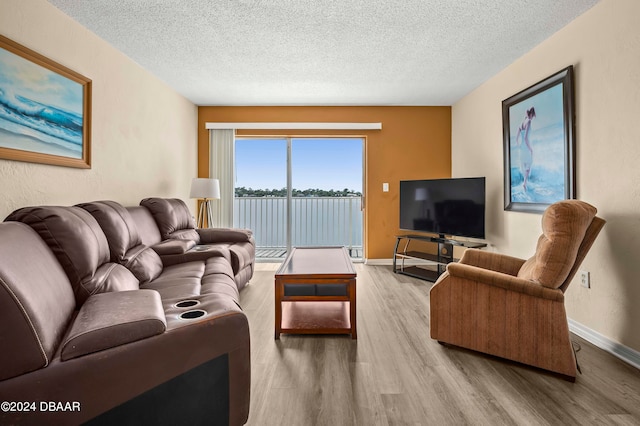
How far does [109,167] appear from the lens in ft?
10.4

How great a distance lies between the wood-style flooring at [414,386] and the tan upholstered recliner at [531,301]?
0.40 feet

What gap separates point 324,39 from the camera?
2.96 m

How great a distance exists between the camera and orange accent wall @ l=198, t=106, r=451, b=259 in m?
5.13

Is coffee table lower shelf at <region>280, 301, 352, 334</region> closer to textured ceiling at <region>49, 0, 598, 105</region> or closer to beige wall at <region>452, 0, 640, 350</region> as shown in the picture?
beige wall at <region>452, 0, 640, 350</region>

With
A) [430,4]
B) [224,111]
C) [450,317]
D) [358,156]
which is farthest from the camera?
[358,156]

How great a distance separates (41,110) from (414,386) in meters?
3.14

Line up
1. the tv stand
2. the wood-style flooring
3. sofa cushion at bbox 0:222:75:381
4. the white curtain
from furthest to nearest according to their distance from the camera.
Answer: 1. the white curtain
2. the tv stand
3. the wood-style flooring
4. sofa cushion at bbox 0:222:75:381

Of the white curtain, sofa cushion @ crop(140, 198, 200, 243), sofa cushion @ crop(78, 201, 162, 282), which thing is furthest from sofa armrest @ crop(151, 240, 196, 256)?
the white curtain

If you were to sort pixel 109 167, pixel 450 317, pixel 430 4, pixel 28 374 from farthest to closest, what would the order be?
1. pixel 109 167
2. pixel 430 4
3. pixel 450 317
4. pixel 28 374

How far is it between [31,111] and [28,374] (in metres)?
2.07

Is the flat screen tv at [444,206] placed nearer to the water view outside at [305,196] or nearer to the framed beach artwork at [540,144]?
the framed beach artwork at [540,144]

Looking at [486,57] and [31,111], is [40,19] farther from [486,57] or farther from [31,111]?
[486,57]

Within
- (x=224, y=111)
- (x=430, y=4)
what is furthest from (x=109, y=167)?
(x=430, y=4)

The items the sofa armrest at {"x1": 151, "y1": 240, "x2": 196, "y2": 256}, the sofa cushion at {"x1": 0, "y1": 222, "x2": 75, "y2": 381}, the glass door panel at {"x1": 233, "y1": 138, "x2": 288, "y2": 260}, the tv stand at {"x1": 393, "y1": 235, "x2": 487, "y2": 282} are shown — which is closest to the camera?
the sofa cushion at {"x1": 0, "y1": 222, "x2": 75, "y2": 381}
